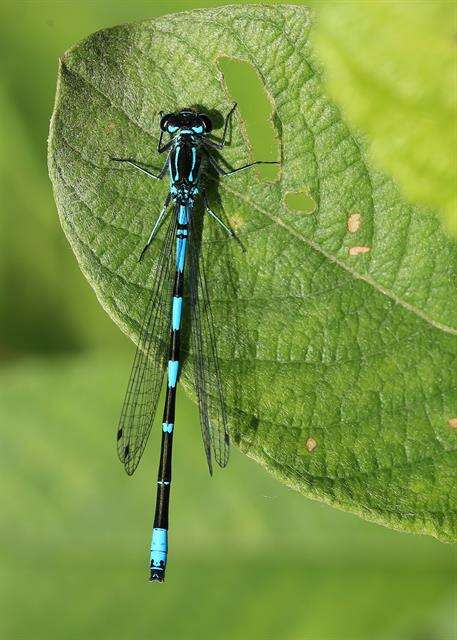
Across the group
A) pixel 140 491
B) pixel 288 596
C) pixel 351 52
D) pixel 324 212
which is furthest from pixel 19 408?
pixel 351 52

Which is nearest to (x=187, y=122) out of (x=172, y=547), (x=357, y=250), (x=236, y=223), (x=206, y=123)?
(x=206, y=123)

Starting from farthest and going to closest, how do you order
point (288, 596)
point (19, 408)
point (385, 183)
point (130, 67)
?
point (19, 408) < point (288, 596) < point (130, 67) < point (385, 183)

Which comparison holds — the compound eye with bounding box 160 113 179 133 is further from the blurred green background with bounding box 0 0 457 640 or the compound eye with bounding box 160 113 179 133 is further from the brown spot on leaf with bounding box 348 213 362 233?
the blurred green background with bounding box 0 0 457 640

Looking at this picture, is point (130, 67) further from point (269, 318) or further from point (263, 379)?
point (263, 379)

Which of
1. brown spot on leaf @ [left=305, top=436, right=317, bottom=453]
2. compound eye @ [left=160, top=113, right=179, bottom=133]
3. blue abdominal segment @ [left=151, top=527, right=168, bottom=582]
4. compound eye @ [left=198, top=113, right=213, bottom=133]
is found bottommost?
brown spot on leaf @ [left=305, top=436, right=317, bottom=453]

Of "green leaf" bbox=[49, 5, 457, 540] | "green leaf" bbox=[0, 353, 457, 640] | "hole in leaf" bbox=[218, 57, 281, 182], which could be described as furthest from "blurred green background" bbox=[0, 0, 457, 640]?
"hole in leaf" bbox=[218, 57, 281, 182]

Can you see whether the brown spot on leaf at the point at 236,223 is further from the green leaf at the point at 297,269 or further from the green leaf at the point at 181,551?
the green leaf at the point at 181,551
